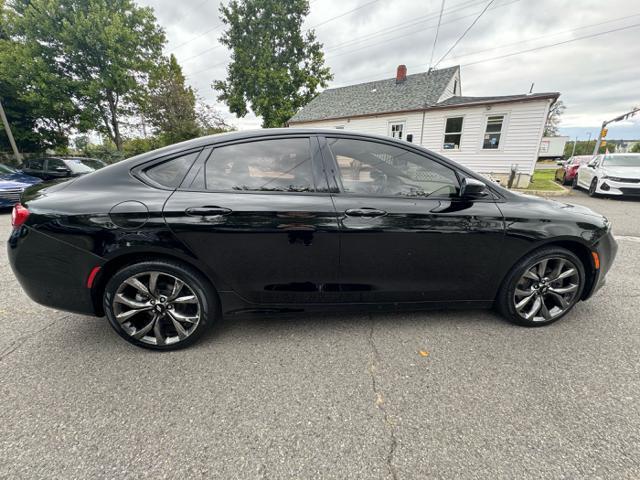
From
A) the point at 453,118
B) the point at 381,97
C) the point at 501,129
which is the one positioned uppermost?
the point at 381,97

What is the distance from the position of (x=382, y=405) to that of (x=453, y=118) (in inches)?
561

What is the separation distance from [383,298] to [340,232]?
660mm

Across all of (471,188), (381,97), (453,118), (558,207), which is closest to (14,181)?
(471,188)

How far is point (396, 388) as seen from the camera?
1.79m

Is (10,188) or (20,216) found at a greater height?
(20,216)

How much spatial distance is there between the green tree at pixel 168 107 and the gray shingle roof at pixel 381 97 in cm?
744

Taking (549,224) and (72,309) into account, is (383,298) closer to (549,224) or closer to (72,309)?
(549,224)

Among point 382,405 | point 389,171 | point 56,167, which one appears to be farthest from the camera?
point 56,167

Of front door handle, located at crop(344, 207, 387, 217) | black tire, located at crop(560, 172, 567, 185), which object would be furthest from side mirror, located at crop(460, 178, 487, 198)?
black tire, located at crop(560, 172, 567, 185)

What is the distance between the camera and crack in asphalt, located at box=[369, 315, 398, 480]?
136 centimetres

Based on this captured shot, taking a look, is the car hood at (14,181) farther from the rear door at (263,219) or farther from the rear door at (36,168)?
the rear door at (263,219)

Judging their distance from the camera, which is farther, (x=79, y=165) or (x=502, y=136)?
(x=502, y=136)

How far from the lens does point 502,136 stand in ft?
39.0

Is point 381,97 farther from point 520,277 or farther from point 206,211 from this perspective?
point 206,211
